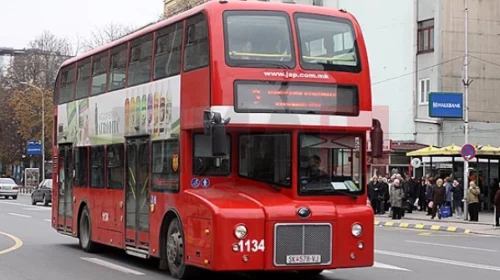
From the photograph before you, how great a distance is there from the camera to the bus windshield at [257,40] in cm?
1278

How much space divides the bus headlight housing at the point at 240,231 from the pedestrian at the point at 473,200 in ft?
72.1

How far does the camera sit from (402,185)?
35750 mm

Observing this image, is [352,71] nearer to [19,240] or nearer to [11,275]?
[11,275]

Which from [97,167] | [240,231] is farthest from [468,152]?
[240,231]

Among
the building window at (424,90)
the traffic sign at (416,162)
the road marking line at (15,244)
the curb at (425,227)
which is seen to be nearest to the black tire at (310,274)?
the road marking line at (15,244)

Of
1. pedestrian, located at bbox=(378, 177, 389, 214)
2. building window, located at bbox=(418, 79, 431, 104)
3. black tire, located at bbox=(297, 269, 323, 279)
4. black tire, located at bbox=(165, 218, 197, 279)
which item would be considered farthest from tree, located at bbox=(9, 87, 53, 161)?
black tire, located at bbox=(165, 218, 197, 279)

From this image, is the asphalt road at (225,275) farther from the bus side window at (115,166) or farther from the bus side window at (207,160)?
the bus side window at (207,160)

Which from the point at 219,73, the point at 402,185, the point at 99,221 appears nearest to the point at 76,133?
the point at 99,221

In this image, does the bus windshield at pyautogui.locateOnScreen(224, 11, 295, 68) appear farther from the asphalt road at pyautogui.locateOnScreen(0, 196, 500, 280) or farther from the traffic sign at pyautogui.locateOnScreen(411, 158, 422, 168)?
the traffic sign at pyautogui.locateOnScreen(411, 158, 422, 168)

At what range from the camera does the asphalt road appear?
577 inches

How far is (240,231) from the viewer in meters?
12.2

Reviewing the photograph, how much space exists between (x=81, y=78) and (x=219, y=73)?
749cm

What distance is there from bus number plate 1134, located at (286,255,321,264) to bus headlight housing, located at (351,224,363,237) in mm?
617

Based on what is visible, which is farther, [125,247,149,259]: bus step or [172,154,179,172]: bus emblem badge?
[125,247,149,259]: bus step
